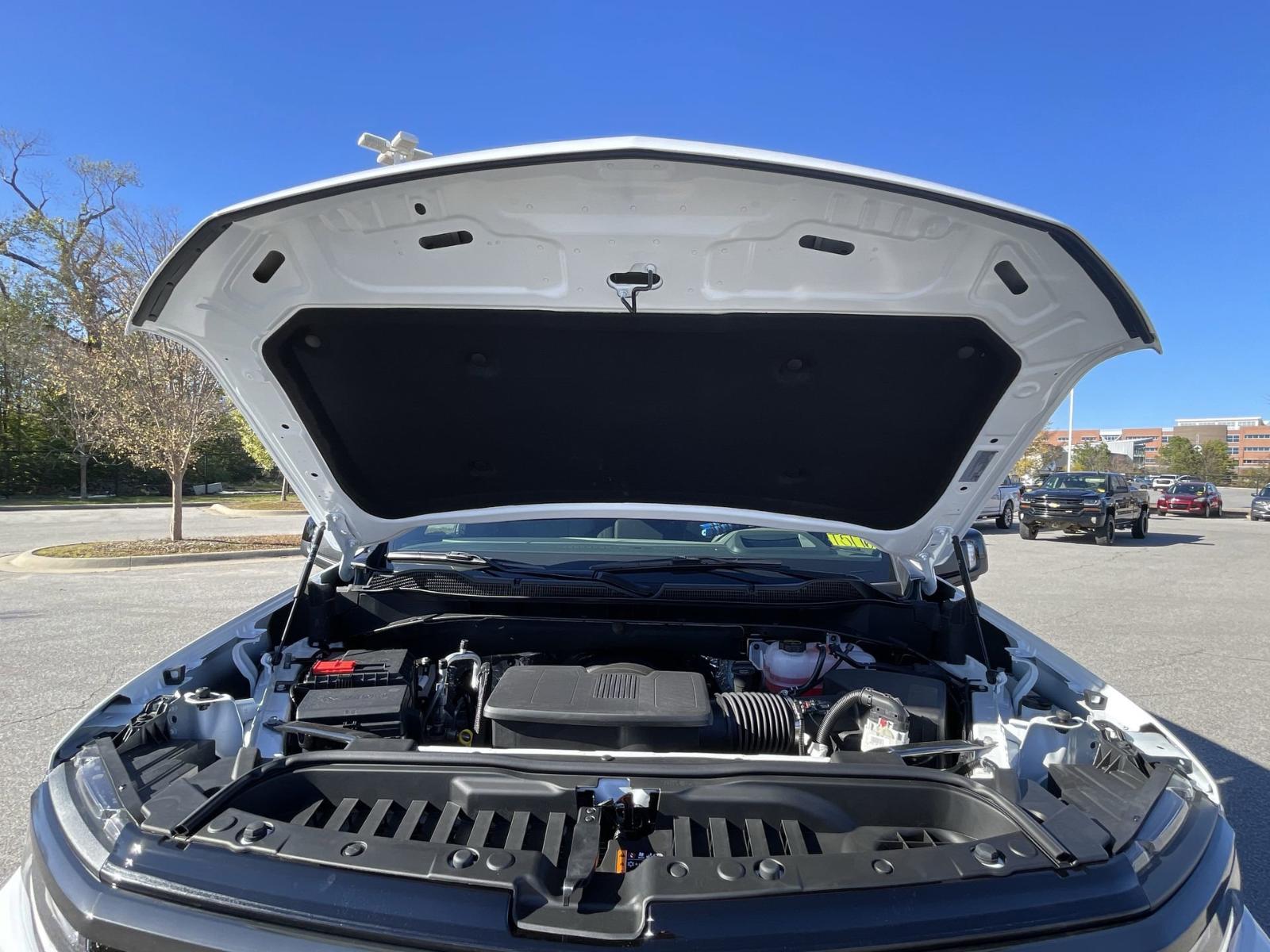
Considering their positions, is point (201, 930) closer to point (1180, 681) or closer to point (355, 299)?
point (355, 299)

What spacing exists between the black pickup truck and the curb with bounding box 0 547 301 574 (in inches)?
661

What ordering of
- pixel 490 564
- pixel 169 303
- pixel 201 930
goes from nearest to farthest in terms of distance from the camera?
pixel 201 930 < pixel 169 303 < pixel 490 564

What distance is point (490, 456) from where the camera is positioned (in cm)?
258

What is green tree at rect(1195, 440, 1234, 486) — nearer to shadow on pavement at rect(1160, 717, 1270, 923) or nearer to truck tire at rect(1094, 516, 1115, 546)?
truck tire at rect(1094, 516, 1115, 546)

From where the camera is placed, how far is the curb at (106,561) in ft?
33.8

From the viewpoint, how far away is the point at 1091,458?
5212cm

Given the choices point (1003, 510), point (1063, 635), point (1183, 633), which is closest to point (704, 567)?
point (1063, 635)

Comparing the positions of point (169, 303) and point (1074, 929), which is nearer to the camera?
point (1074, 929)

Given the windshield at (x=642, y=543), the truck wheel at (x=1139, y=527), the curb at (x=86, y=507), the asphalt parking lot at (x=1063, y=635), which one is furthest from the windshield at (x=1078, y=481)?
the curb at (x=86, y=507)

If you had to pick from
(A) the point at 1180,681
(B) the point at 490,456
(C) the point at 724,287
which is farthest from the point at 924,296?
(A) the point at 1180,681

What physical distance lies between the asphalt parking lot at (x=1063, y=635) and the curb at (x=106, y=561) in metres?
0.50

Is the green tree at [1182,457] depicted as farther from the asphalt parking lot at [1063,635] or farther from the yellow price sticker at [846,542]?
the yellow price sticker at [846,542]

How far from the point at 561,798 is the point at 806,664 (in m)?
1.21

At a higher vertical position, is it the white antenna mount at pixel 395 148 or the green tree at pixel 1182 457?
the green tree at pixel 1182 457
